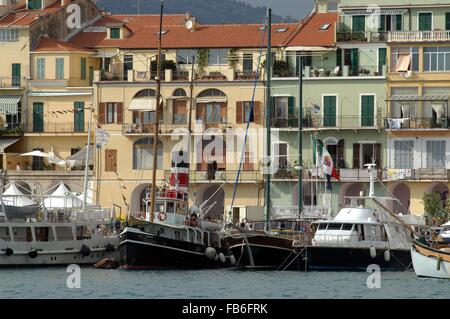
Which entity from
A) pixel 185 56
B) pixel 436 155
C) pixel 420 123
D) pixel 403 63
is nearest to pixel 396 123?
pixel 420 123

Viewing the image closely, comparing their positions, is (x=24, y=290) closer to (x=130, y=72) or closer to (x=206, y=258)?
(x=206, y=258)

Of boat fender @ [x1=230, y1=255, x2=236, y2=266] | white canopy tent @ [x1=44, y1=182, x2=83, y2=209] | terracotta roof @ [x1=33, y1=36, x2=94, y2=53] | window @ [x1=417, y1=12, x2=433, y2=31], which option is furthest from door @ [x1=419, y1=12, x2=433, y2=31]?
boat fender @ [x1=230, y1=255, x2=236, y2=266]

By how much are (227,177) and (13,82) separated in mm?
16436

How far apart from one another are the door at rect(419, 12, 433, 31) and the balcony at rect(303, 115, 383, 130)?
592 cm

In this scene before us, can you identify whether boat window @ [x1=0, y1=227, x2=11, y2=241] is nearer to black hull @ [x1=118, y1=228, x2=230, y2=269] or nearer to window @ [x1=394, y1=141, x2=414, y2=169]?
black hull @ [x1=118, y1=228, x2=230, y2=269]

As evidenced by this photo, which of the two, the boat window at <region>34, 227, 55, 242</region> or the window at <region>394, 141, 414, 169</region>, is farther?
the window at <region>394, 141, 414, 169</region>

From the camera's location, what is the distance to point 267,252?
6144 cm

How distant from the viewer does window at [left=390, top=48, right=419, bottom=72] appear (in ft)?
270

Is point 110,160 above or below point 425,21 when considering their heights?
below

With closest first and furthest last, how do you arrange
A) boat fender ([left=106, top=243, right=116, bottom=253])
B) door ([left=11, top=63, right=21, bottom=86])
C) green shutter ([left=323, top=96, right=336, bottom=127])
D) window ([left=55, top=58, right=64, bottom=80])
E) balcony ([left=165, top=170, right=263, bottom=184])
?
boat fender ([left=106, top=243, right=116, bottom=253])
green shutter ([left=323, top=96, right=336, bottom=127])
balcony ([left=165, top=170, right=263, bottom=184])
window ([left=55, top=58, right=64, bottom=80])
door ([left=11, top=63, right=21, bottom=86])

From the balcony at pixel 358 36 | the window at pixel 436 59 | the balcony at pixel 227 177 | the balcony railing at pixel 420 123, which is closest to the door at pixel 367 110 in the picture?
the balcony railing at pixel 420 123

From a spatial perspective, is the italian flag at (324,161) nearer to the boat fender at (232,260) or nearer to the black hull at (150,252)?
the boat fender at (232,260)

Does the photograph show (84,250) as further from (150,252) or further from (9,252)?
(150,252)

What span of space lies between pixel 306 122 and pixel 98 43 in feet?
54.0
